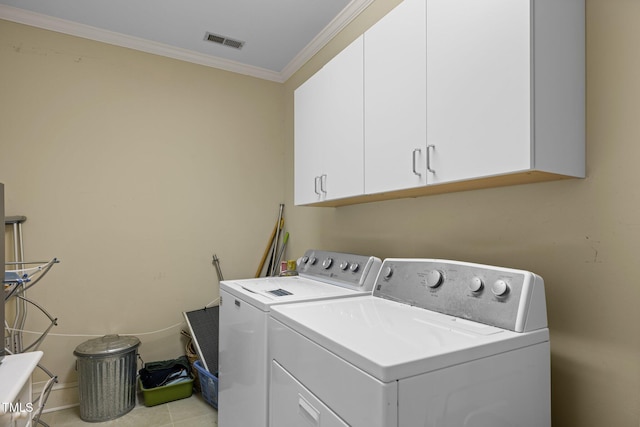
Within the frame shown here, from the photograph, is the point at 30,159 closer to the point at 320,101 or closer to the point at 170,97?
the point at 170,97

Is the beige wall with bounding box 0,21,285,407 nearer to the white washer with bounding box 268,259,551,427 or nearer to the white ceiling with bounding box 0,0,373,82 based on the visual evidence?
the white ceiling with bounding box 0,0,373,82

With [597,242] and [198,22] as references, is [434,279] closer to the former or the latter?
[597,242]

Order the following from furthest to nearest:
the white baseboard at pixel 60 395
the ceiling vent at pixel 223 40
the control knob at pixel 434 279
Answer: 1. the ceiling vent at pixel 223 40
2. the white baseboard at pixel 60 395
3. the control knob at pixel 434 279

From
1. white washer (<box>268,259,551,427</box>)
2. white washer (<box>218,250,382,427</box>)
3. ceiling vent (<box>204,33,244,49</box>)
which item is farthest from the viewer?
ceiling vent (<box>204,33,244,49</box>)

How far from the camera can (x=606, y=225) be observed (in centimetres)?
109

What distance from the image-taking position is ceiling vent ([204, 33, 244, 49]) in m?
2.65

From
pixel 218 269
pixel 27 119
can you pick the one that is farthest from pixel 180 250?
pixel 27 119

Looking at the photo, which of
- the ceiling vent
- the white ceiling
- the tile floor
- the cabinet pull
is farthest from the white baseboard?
the ceiling vent

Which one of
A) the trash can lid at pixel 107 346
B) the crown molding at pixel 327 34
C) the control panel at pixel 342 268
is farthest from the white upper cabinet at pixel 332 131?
the trash can lid at pixel 107 346

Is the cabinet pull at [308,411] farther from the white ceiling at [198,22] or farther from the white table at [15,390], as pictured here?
the white ceiling at [198,22]

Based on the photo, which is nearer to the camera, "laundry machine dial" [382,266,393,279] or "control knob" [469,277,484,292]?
"control knob" [469,277,484,292]

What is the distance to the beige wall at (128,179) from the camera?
94.6 inches

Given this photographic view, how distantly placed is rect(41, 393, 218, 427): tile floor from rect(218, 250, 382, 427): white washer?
422 mm

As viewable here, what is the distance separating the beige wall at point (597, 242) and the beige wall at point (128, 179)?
2259 mm
